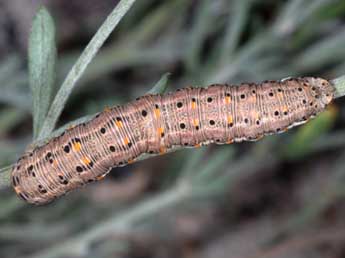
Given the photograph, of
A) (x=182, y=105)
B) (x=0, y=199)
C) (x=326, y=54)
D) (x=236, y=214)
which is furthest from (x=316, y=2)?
(x=236, y=214)

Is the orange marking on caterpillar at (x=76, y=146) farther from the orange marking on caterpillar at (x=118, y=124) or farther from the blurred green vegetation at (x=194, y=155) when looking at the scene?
the blurred green vegetation at (x=194, y=155)

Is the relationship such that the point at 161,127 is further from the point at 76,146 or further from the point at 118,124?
the point at 76,146

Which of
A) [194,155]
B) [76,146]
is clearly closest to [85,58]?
[76,146]

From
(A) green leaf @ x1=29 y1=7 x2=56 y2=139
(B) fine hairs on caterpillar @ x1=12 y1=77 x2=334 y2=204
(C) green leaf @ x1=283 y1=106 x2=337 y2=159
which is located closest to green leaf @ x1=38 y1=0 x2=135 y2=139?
(A) green leaf @ x1=29 y1=7 x2=56 y2=139

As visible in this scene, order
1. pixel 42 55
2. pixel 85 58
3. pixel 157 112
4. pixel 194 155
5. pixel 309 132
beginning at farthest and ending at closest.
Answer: pixel 194 155 → pixel 309 132 → pixel 157 112 → pixel 42 55 → pixel 85 58

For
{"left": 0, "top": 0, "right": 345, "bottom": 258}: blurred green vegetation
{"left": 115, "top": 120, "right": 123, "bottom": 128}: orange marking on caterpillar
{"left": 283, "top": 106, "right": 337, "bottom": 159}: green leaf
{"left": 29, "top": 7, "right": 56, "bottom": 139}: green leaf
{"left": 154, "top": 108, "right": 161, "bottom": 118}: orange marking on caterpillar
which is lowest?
{"left": 115, "top": 120, "right": 123, "bottom": 128}: orange marking on caterpillar

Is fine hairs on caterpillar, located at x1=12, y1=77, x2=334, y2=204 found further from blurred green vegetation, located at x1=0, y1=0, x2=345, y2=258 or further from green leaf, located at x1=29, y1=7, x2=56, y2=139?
blurred green vegetation, located at x1=0, y1=0, x2=345, y2=258
